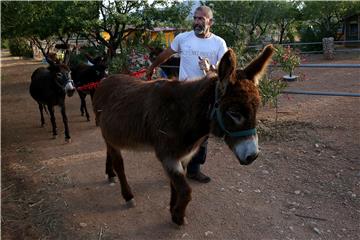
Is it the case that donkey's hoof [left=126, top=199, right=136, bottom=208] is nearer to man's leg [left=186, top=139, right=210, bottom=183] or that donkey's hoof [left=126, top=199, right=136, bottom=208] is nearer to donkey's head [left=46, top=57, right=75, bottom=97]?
man's leg [left=186, top=139, right=210, bottom=183]

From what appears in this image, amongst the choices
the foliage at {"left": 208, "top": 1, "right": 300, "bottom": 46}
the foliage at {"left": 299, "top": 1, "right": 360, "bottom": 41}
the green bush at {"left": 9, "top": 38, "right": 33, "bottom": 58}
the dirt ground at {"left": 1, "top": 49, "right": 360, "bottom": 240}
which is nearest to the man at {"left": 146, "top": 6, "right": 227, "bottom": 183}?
the dirt ground at {"left": 1, "top": 49, "right": 360, "bottom": 240}

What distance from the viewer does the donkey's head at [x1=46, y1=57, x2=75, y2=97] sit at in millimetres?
6910

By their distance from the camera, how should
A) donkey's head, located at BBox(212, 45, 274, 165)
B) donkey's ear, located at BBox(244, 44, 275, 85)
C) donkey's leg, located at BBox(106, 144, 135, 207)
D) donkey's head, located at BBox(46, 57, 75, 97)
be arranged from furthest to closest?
1. donkey's head, located at BBox(46, 57, 75, 97)
2. donkey's leg, located at BBox(106, 144, 135, 207)
3. donkey's ear, located at BBox(244, 44, 275, 85)
4. donkey's head, located at BBox(212, 45, 274, 165)

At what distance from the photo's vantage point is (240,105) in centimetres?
268

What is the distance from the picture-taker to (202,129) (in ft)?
10.1

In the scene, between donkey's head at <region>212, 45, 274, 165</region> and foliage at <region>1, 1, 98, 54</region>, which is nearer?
donkey's head at <region>212, 45, 274, 165</region>

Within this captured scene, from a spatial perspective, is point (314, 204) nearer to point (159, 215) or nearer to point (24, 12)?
point (159, 215)

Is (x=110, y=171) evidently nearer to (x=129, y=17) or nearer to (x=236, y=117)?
(x=236, y=117)

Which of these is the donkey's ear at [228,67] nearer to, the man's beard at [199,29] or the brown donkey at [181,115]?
the brown donkey at [181,115]

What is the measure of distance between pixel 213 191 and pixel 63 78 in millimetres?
4206

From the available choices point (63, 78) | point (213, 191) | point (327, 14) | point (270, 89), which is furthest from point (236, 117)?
point (327, 14)

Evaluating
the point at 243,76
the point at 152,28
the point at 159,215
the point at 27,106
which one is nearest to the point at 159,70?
Result: the point at 27,106

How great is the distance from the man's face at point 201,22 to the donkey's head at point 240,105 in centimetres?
128

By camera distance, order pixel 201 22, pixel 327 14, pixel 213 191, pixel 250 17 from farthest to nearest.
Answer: pixel 250 17
pixel 327 14
pixel 213 191
pixel 201 22
